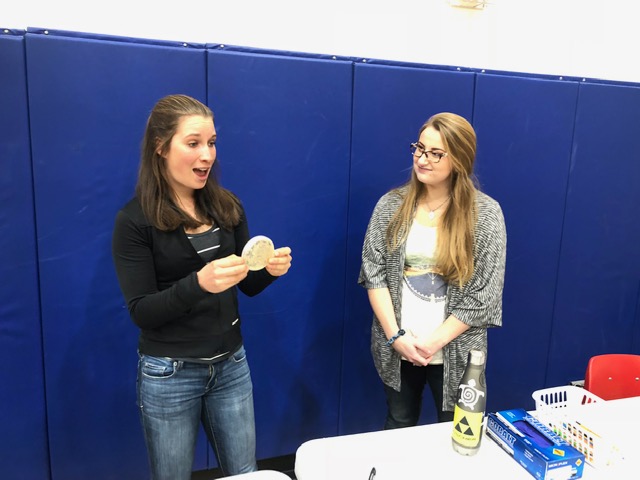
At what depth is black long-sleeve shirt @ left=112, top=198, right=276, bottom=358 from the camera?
4.18ft

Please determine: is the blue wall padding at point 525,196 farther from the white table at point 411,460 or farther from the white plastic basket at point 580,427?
the white table at point 411,460

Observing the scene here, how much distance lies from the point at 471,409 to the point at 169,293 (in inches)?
32.0

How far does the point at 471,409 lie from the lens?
3.96 ft

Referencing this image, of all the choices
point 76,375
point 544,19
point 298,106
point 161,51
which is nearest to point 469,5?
point 544,19

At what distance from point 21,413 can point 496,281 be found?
1.96 metres

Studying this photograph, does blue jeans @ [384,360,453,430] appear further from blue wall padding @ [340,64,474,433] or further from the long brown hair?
the long brown hair

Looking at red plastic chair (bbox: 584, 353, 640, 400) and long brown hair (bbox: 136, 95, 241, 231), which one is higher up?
long brown hair (bbox: 136, 95, 241, 231)

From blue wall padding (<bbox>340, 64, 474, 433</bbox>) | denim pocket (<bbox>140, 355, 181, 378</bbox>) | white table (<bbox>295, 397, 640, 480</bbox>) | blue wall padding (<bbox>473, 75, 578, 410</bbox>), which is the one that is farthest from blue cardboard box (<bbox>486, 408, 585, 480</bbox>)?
blue wall padding (<bbox>473, 75, 578, 410</bbox>)

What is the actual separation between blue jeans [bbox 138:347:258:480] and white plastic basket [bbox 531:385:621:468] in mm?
876

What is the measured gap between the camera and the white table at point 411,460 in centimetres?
118

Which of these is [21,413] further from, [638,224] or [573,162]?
[638,224]

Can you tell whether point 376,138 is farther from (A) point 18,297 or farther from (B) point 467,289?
(A) point 18,297

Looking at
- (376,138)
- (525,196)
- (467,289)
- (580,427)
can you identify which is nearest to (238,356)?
(467,289)

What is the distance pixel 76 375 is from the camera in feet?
6.80
